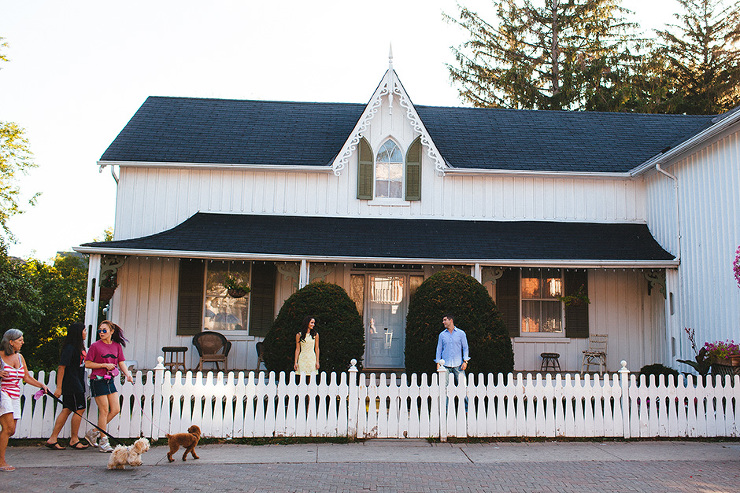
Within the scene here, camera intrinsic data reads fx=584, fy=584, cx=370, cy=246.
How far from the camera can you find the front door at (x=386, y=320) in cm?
1405

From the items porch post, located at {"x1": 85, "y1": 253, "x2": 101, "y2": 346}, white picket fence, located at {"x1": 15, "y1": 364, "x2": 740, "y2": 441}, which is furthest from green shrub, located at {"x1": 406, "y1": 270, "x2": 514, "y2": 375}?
porch post, located at {"x1": 85, "y1": 253, "x2": 101, "y2": 346}

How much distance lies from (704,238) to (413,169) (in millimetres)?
6566

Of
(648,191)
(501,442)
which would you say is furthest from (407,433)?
(648,191)

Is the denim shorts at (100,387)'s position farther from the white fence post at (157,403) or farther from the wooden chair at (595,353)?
the wooden chair at (595,353)

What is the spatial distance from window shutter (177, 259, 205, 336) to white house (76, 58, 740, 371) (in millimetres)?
33

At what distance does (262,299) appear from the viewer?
45.2ft

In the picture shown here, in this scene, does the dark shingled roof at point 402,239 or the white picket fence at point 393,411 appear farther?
the dark shingled roof at point 402,239

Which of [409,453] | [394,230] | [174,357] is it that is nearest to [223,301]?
[174,357]

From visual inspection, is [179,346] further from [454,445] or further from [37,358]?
[454,445]

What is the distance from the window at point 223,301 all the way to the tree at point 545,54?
Result: 20755mm

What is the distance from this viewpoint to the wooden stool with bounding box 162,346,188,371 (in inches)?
503

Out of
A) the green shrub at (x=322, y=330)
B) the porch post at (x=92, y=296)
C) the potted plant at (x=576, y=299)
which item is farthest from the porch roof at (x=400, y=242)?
the green shrub at (x=322, y=330)

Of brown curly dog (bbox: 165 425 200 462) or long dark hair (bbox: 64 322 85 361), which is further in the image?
long dark hair (bbox: 64 322 85 361)

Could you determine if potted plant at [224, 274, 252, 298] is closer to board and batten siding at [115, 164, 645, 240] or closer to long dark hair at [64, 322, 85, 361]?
board and batten siding at [115, 164, 645, 240]
